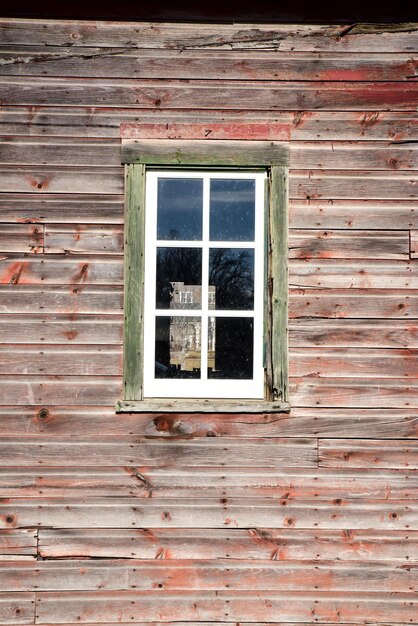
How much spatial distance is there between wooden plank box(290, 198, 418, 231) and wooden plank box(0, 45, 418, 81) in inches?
31.3

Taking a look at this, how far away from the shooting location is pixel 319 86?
13.9 ft

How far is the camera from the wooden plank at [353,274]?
165 inches

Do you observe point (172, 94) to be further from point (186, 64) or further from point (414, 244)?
point (414, 244)

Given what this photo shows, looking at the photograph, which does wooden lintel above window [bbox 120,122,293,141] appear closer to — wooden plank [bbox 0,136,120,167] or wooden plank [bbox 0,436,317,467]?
wooden plank [bbox 0,136,120,167]

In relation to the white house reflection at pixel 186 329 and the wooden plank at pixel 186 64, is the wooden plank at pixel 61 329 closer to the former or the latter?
the white house reflection at pixel 186 329

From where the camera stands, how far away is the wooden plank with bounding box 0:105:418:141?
4191 mm

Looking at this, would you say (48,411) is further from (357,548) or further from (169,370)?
(357,548)

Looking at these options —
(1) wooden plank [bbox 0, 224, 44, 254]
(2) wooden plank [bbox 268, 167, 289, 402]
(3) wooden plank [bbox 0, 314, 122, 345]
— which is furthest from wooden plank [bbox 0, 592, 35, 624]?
(1) wooden plank [bbox 0, 224, 44, 254]

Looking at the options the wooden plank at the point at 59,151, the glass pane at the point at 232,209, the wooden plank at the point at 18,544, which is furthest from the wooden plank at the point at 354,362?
the wooden plank at the point at 18,544

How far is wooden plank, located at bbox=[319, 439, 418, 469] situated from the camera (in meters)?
4.16

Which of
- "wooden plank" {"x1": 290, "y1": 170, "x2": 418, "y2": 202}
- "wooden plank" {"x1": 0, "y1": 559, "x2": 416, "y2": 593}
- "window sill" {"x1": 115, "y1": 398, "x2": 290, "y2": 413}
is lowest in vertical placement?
"wooden plank" {"x1": 0, "y1": 559, "x2": 416, "y2": 593}

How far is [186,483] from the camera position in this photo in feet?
13.6

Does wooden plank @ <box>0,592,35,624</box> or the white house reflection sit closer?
wooden plank @ <box>0,592,35,624</box>

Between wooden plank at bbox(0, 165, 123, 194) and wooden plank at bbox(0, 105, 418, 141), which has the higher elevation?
wooden plank at bbox(0, 105, 418, 141)
